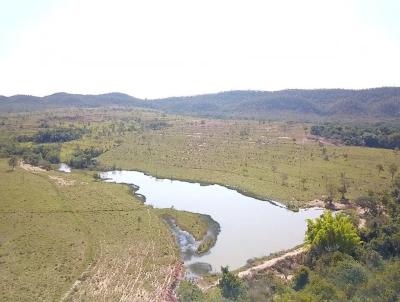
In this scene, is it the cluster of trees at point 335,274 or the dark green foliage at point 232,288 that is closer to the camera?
the cluster of trees at point 335,274

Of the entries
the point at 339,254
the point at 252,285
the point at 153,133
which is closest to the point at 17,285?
the point at 252,285

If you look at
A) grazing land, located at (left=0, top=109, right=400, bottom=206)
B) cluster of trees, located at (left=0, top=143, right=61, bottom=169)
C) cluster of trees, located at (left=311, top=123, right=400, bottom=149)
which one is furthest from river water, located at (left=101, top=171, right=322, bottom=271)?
cluster of trees, located at (left=311, top=123, right=400, bottom=149)

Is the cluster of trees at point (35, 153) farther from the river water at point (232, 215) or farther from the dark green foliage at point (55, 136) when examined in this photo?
the river water at point (232, 215)

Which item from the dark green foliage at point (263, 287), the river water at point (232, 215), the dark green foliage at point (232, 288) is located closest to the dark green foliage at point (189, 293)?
the dark green foliage at point (232, 288)

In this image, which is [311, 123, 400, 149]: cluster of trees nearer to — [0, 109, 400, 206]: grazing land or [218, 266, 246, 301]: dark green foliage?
[0, 109, 400, 206]: grazing land

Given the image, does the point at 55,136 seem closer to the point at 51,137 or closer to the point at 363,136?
the point at 51,137

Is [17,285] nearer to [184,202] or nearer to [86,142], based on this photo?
[184,202]
